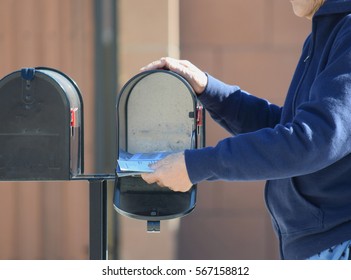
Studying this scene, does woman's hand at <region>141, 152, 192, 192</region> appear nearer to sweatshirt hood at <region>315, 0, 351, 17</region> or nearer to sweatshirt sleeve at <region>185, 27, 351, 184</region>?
sweatshirt sleeve at <region>185, 27, 351, 184</region>

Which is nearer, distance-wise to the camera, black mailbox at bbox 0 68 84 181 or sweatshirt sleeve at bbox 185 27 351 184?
sweatshirt sleeve at bbox 185 27 351 184

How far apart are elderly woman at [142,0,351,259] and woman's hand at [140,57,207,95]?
0.41m

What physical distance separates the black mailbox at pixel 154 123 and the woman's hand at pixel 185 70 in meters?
0.05

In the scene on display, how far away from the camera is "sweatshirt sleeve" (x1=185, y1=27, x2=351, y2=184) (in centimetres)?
213

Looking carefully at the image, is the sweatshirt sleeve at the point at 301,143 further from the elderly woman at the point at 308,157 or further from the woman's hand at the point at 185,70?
the woman's hand at the point at 185,70

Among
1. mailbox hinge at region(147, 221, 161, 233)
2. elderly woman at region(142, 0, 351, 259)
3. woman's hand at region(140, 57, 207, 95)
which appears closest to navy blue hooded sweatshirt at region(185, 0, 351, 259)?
elderly woman at region(142, 0, 351, 259)

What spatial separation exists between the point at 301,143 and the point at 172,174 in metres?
0.39

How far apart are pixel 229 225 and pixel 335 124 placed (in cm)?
287

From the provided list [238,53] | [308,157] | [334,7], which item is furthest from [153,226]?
[238,53]

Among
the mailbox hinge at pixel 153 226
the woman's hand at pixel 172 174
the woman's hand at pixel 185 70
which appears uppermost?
the woman's hand at pixel 185 70

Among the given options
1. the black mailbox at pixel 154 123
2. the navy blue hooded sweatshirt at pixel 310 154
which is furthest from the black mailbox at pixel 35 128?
the navy blue hooded sweatshirt at pixel 310 154

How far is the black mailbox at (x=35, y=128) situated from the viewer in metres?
2.56

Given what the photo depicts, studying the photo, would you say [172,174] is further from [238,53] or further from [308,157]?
[238,53]

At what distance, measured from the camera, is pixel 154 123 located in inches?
105
